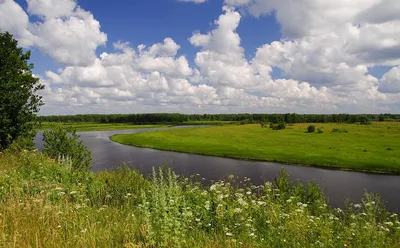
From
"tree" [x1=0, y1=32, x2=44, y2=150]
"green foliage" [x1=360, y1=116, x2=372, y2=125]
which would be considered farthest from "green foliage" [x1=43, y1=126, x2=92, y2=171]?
"green foliage" [x1=360, y1=116, x2=372, y2=125]

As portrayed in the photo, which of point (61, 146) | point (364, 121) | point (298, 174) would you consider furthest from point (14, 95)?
point (364, 121)

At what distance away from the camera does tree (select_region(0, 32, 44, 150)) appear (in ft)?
72.2

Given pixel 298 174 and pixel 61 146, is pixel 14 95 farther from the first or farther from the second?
pixel 298 174

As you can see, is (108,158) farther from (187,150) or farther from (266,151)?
(266,151)

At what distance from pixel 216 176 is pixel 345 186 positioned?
16631mm

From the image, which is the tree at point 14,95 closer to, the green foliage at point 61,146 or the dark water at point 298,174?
the green foliage at point 61,146

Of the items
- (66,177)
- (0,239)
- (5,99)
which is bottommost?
(66,177)

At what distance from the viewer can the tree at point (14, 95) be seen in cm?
2202

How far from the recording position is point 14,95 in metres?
22.5

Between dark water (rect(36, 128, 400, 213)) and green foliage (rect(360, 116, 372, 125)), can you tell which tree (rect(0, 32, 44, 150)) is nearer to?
dark water (rect(36, 128, 400, 213))

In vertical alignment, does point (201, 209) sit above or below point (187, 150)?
above

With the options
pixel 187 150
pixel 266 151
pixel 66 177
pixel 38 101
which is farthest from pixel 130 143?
pixel 66 177

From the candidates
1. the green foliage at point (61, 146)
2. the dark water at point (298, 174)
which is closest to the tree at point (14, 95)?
the green foliage at point (61, 146)

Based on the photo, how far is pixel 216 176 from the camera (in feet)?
128
